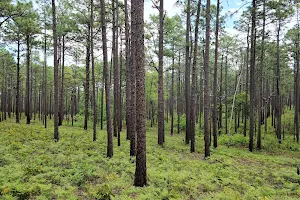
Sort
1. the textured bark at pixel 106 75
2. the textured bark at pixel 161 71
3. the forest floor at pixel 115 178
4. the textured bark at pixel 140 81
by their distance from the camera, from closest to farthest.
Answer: the forest floor at pixel 115 178
the textured bark at pixel 140 81
the textured bark at pixel 106 75
the textured bark at pixel 161 71

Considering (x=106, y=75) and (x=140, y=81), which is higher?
(x=106, y=75)

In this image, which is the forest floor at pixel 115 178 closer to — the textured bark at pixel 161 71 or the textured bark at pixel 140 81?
the textured bark at pixel 140 81

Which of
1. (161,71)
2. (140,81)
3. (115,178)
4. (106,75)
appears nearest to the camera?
(140,81)

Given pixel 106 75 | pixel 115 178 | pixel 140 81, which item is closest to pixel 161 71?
pixel 106 75

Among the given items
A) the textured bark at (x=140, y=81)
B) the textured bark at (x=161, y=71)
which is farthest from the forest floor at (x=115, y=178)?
the textured bark at (x=161, y=71)

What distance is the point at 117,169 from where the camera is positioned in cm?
852

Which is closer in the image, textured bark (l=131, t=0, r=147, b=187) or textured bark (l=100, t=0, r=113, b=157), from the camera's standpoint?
textured bark (l=131, t=0, r=147, b=187)

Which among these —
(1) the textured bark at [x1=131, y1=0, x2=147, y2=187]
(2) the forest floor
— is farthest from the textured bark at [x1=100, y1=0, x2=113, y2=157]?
(1) the textured bark at [x1=131, y1=0, x2=147, y2=187]

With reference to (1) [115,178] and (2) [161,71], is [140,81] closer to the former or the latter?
(1) [115,178]

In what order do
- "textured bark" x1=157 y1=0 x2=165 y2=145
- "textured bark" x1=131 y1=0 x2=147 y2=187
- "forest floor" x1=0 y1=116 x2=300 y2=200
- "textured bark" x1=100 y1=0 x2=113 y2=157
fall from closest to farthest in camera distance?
1. "forest floor" x1=0 y1=116 x2=300 y2=200
2. "textured bark" x1=131 y1=0 x2=147 y2=187
3. "textured bark" x1=100 y1=0 x2=113 y2=157
4. "textured bark" x1=157 y1=0 x2=165 y2=145

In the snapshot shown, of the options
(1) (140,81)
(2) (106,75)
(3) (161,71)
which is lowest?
(1) (140,81)

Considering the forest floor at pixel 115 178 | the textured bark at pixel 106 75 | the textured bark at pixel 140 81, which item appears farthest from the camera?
the textured bark at pixel 106 75

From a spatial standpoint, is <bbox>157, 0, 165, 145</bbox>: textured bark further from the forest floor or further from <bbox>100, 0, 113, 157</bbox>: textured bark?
<bbox>100, 0, 113, 157</bbox>: textured bark

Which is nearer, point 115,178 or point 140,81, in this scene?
point 140,81
